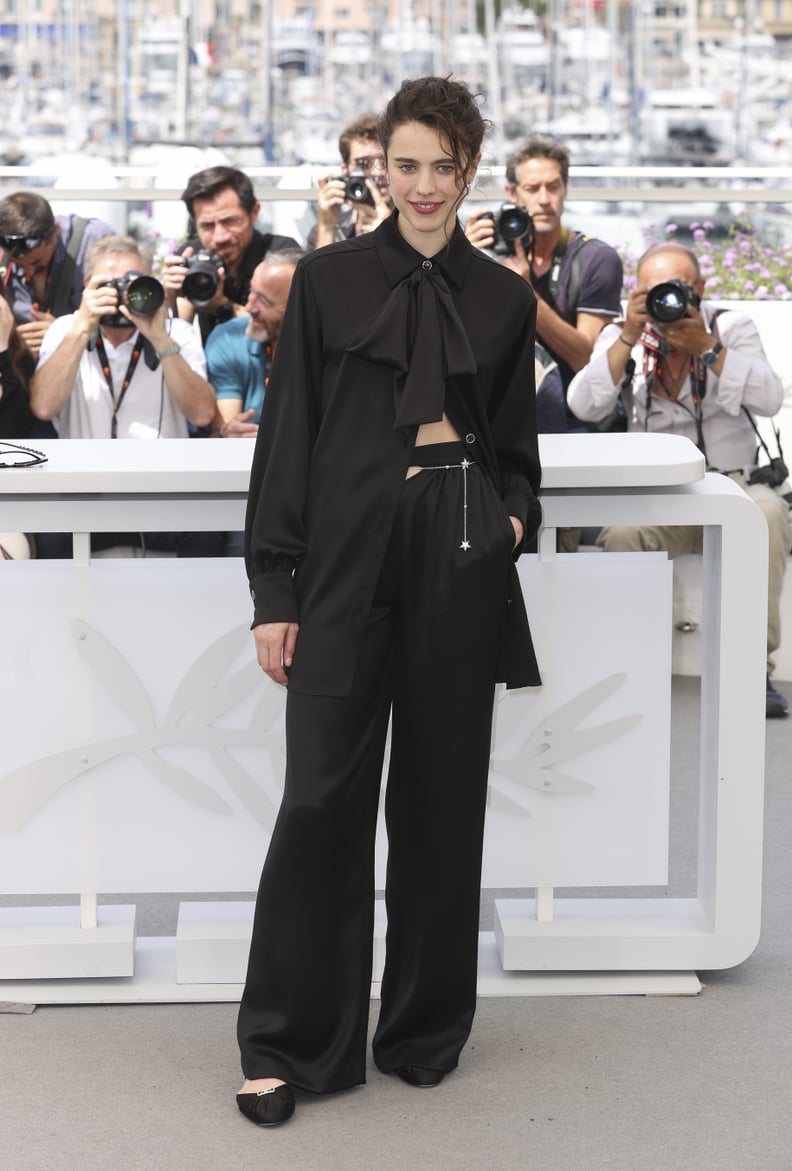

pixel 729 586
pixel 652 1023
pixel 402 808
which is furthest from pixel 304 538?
pixel 652 1023

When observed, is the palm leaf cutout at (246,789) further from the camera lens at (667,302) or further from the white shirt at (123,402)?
the camera lens at (667,302)

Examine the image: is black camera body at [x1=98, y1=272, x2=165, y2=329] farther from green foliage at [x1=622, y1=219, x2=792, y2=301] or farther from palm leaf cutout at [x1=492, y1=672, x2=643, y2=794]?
green foliage at [x1=622, y1=219, x2=792, y2=301]

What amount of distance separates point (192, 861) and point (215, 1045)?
0.34 meters

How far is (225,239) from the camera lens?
5043 mm

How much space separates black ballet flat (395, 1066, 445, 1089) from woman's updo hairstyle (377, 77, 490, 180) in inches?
53.3

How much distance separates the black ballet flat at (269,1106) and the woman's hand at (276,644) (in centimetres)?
63

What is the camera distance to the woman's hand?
90.0 inches

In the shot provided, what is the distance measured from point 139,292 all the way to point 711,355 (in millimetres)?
1622

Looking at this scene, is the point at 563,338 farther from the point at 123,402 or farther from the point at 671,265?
the point at 123,402

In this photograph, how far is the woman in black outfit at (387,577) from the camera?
2254mm

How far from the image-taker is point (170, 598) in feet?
9.07

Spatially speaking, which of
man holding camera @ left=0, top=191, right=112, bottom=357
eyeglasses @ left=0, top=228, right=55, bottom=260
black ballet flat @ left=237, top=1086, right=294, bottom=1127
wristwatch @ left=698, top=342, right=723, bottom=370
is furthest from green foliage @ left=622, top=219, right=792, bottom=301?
black ballet flat @ left=237, top=1086, right=294, bottom=1127

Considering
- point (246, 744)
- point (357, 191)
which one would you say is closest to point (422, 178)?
point (246, 744)

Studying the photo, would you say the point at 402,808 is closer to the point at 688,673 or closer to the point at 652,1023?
the point at 652,1023
